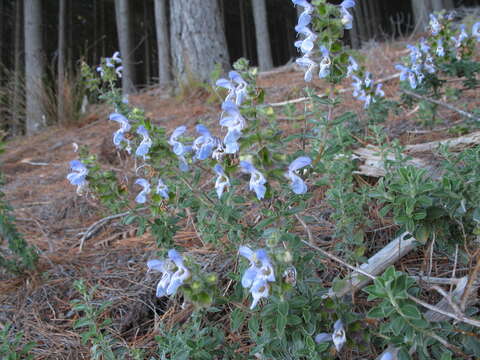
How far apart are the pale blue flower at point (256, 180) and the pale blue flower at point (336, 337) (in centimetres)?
46

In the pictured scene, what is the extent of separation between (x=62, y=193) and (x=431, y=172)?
9.68 feet

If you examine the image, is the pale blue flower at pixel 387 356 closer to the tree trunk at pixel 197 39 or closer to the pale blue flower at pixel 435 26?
the pale blue flower at pixel 435 26

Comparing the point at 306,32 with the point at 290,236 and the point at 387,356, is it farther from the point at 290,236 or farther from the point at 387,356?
the point at 387,356

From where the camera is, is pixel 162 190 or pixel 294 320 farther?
pixel 162 190

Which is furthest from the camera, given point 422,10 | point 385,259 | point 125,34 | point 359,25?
point 359,25

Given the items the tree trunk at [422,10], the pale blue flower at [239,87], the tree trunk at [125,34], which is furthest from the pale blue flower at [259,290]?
the tree trunk at [125,34]

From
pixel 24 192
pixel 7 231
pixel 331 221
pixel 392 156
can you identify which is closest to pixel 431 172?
pixel 392 156

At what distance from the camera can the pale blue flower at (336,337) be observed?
1.18m

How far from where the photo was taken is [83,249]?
2578 millimetres

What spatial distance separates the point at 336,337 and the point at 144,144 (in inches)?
34.1

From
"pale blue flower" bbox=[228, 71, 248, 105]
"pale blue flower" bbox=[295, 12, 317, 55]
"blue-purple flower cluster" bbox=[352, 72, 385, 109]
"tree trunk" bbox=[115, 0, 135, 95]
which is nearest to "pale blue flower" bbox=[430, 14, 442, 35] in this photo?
"blue-purple flower cluster" bbox=[352, 72, 385, 109]

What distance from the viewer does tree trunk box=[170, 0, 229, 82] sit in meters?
5.61

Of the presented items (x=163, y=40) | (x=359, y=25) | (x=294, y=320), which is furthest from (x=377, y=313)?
(x=359, y=25)

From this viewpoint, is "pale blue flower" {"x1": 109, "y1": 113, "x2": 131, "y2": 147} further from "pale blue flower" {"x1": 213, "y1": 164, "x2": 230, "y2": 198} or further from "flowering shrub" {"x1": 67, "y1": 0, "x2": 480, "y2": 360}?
"pale blue flower" {"x1": 213, "y1": 164, "x2": 230, "y2": 198}
